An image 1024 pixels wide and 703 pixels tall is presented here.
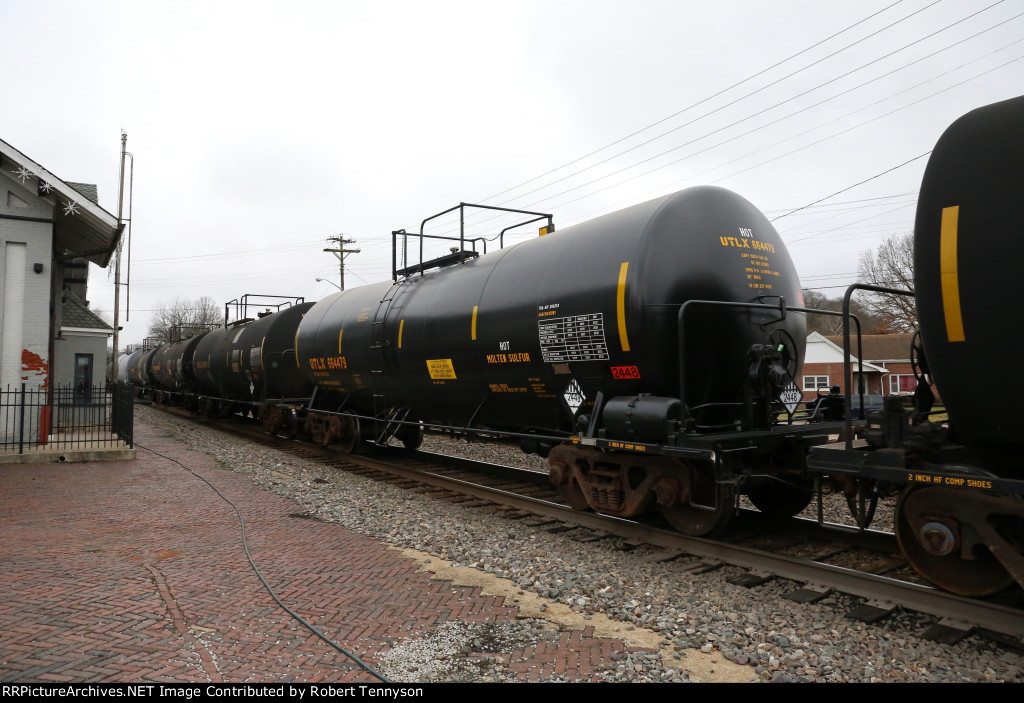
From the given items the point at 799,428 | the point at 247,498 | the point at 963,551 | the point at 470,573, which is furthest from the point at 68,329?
the point at 963,551

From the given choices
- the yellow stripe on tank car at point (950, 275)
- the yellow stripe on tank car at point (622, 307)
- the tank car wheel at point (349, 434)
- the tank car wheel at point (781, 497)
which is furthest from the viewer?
the tank car wheel at point (349, 434)

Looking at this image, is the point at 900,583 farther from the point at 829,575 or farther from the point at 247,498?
the point at 247,498

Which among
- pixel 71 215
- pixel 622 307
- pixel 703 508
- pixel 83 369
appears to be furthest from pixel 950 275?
pixel 83 369

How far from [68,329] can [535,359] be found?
22.9 m

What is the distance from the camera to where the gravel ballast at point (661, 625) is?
4094 mm

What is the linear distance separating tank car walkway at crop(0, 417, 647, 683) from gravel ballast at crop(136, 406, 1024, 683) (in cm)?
26

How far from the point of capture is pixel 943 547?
4.64 m

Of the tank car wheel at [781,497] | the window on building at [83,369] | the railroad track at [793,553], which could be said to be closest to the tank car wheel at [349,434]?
the railroad track at [793,553]

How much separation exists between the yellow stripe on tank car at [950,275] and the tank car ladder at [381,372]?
8.79m

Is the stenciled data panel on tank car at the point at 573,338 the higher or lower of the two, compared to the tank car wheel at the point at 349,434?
higher

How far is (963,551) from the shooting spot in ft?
15.0

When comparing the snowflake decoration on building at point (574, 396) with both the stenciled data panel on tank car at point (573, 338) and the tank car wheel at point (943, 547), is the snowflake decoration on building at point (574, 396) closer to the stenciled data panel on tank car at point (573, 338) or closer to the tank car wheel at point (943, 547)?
the stenciled data panel on tank car at point (573, 338)

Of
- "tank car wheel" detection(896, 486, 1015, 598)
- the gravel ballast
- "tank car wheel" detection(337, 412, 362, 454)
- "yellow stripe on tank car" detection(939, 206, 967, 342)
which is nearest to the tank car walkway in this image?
the gravel ballast
